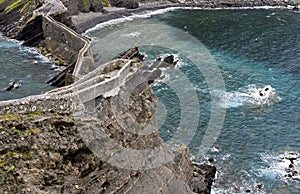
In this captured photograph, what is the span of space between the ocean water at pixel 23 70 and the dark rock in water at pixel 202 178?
21.4m

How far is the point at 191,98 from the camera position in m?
59.3

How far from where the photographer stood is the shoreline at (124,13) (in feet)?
299

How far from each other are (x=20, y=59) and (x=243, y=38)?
4595 cm

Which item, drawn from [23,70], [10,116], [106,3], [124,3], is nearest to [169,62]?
[23,70]

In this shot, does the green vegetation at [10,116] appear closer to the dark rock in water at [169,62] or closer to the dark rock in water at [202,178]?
the dark rock in water at [202,178]

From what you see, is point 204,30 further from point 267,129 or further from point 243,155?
point 243,155

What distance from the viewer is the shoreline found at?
299 feet

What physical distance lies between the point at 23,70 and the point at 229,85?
3049 cm

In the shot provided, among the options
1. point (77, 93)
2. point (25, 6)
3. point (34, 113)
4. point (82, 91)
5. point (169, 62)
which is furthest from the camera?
point (25, 6)

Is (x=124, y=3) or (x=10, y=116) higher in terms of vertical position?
(x=10, y=116)

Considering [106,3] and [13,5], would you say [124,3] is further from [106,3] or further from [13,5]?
[13,5]

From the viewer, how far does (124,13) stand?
10188 centimetres

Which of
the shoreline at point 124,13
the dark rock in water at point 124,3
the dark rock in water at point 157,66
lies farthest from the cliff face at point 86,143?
the dark rock in water at point 124,3

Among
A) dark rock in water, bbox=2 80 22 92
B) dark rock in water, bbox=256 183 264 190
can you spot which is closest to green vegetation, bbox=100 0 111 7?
dark rock in water, bbox=2 80 22 92
